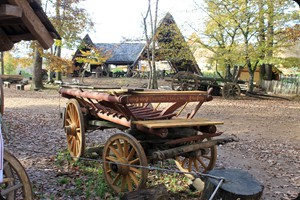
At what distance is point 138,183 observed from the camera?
3.54 metres

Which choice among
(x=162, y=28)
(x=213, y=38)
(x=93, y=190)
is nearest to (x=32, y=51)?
(x=162, y=28)

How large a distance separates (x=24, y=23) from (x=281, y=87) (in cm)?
2118

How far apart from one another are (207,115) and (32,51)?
562 inches

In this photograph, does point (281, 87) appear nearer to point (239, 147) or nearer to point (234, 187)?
point (239, 147)

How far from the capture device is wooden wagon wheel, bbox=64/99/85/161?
479 centimetres

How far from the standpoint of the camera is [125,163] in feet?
12.2

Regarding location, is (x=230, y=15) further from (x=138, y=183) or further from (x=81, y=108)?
(x=138, y=183)

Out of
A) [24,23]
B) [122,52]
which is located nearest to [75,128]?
[24,23]

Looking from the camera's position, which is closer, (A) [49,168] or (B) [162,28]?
(A) [49,168]

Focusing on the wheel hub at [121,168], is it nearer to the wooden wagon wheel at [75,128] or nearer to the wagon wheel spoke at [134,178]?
the wagon wheel spoke at [134,178]

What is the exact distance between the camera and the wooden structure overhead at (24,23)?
3445mm

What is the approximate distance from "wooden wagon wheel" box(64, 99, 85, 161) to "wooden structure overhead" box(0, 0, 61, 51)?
1259 mm

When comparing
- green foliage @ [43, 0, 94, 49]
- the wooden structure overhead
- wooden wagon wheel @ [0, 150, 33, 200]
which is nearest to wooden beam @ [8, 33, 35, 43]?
the wooden structure overhead

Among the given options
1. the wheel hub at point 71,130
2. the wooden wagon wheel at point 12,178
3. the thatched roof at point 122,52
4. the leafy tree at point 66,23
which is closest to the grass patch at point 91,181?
the wheel hub at point 71,130
